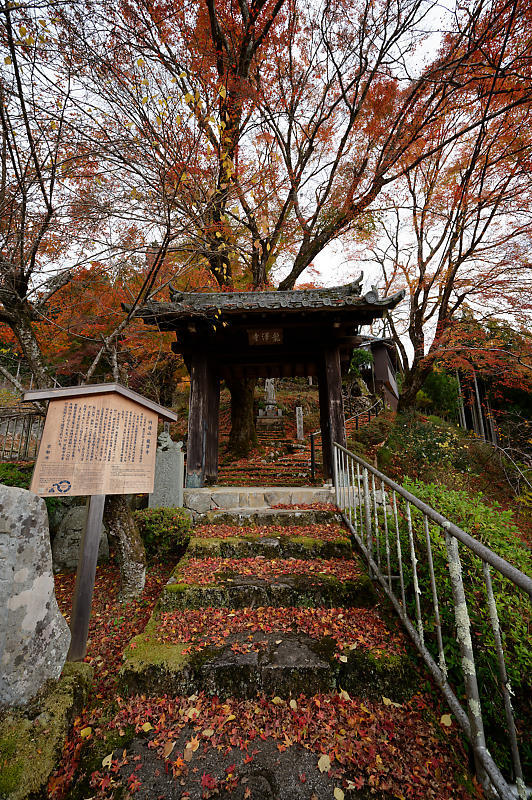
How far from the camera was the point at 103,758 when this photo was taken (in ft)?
7.29

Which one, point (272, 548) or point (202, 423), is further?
point (202, 423)

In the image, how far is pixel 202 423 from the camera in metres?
7.10

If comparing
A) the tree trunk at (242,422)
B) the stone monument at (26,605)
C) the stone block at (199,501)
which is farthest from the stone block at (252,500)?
the tree trunk at (242,422)

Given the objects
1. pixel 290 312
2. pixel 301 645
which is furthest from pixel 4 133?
pixel 301 645

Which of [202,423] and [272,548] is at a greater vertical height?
[202,423]

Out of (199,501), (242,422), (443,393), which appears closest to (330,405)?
(199,501)

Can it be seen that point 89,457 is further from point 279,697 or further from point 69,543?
point 69,543

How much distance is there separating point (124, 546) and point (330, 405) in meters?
4.49

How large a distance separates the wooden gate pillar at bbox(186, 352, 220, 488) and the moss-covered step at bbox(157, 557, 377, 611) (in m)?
2.94

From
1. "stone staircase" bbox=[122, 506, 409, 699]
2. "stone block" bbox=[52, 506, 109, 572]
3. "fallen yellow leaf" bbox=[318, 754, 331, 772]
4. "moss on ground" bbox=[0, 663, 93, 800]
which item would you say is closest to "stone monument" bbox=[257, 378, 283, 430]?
"stone block" bbox=[52, 506, 109, 572]

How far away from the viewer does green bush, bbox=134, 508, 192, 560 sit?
207 inches

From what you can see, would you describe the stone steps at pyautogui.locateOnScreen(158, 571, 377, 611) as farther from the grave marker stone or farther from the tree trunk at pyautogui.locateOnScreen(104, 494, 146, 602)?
the grave marker stone

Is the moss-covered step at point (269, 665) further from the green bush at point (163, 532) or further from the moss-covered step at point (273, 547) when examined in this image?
the green bush at point (163, 532)

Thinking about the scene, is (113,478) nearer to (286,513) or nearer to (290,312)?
(286,513)
